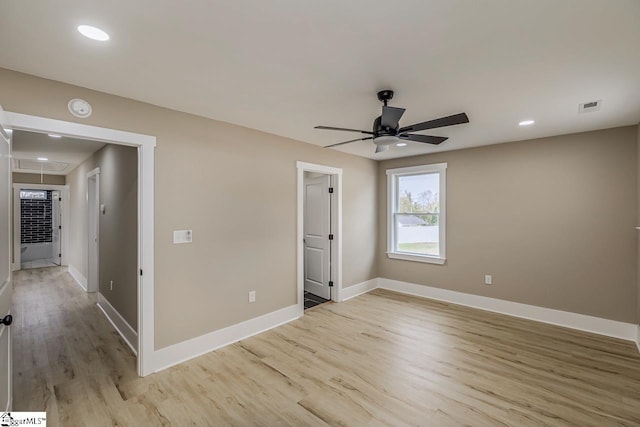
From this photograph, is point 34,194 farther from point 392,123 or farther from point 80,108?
point 392,123

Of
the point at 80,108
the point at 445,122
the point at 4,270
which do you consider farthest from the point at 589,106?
the point at 4,270

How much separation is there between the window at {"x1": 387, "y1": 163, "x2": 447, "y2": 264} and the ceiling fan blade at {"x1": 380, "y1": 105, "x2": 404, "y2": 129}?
2.90 meters

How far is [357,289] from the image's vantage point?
5215 mm

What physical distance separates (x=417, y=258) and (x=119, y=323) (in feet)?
15.2

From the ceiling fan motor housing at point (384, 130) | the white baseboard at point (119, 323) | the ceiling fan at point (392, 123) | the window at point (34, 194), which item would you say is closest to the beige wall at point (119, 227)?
the white baseboard at point (119, 323)

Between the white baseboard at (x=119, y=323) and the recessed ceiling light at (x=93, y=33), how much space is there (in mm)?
2830

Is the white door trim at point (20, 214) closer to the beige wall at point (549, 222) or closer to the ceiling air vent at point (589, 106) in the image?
the beige wall at point (549, 222)

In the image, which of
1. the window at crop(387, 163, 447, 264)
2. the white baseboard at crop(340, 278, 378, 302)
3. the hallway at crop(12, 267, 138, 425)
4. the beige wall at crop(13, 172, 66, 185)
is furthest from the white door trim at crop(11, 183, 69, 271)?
the window at crop(387, 163, 447, 264)

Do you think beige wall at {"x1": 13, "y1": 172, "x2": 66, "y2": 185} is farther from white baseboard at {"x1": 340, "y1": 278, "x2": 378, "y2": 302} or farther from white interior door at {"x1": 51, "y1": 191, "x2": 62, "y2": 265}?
white baseboard at {"x1": 340, "y1": 278, "x2": 378, "y2": 302}

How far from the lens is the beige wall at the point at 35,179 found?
23.4 ft

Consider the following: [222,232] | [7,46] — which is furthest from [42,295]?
[7,46]

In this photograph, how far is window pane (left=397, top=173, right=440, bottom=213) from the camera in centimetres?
506

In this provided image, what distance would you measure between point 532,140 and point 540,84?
6.94 ft

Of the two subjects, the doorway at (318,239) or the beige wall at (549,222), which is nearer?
the beige wall at (549,222)
